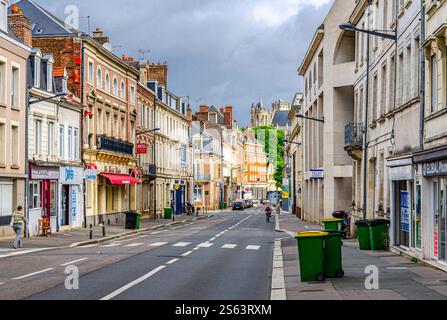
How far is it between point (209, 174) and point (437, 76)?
83748 mm

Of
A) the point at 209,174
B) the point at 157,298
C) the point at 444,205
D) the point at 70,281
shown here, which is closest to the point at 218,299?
the point at 157,298

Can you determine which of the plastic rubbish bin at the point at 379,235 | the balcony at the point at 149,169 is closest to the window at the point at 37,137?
the plastic rubbish bin at the point at 379,235

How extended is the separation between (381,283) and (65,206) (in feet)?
94.7

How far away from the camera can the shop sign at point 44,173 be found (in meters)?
36.4

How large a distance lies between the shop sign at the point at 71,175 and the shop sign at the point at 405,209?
21.8 m

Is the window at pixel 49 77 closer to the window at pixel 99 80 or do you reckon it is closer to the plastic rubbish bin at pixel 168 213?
the window at pixel 99 80

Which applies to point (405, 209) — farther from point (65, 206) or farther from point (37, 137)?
point (65, 206)

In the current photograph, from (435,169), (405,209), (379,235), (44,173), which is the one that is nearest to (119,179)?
(44,173)

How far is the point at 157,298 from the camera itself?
14086 mm

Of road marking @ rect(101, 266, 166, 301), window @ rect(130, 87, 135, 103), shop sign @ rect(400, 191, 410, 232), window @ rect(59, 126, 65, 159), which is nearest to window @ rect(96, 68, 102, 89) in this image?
window @ rect(59, 126, 65, 159)

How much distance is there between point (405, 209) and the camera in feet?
76.3

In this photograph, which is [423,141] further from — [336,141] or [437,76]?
[336,141]

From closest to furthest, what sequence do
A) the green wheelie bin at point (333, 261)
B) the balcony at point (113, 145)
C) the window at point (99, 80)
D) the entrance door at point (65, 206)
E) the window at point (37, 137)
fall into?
the green wheelie bin at point (333, 261) < the window at point (37, 137) < the entrance door at point (65, 206) < the balcony at point (113, 145) < the window at point (99, 80)

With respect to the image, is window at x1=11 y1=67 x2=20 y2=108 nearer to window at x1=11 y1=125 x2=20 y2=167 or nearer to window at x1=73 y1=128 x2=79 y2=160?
window at x1=11 y1=125 x2=20 y2=167
